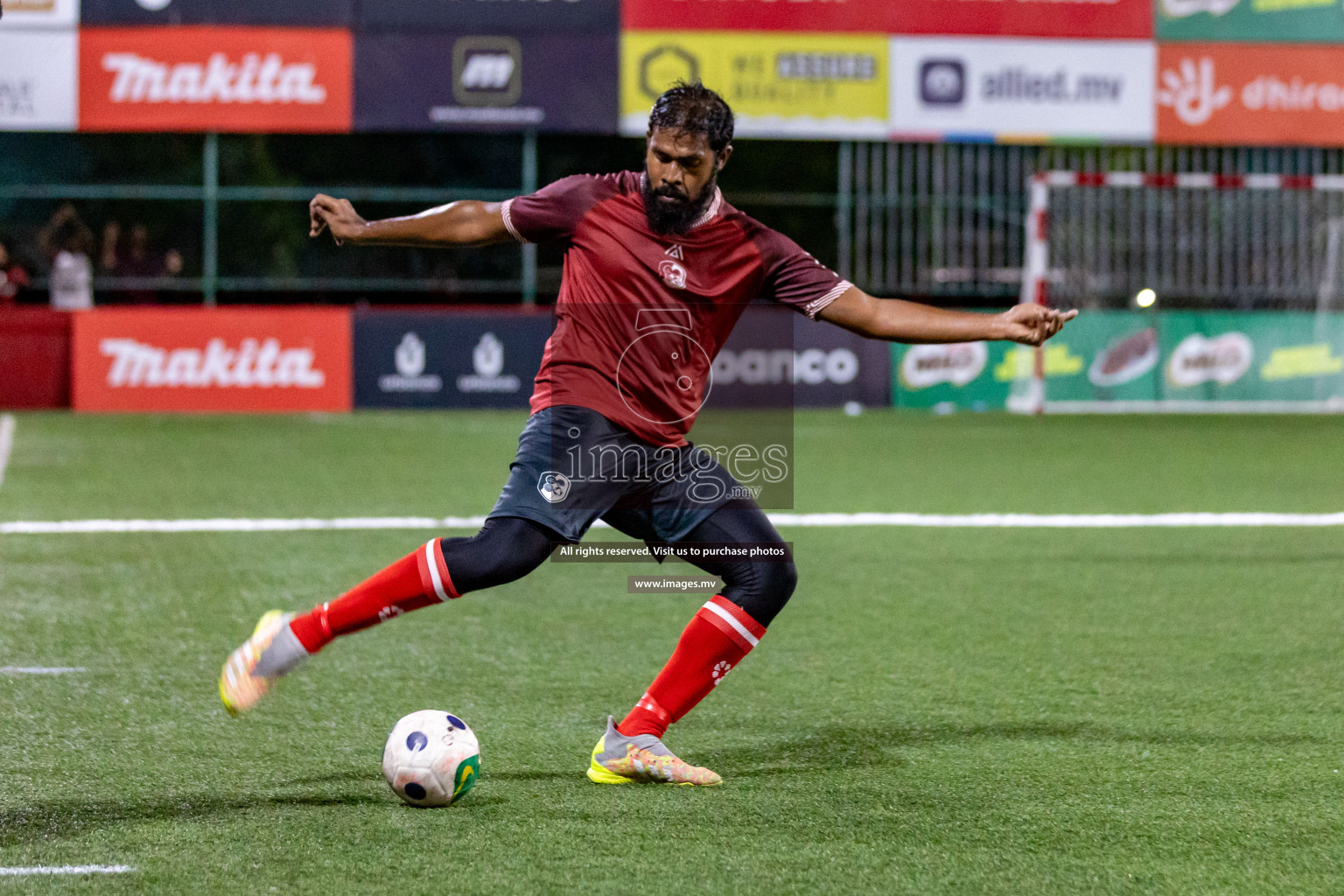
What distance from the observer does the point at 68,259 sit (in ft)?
72.2

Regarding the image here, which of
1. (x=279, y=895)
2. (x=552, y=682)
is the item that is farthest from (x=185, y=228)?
(x=279, y=895)

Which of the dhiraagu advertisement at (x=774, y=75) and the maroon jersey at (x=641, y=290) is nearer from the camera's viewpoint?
the maroon jersey at (x=641, y=290)

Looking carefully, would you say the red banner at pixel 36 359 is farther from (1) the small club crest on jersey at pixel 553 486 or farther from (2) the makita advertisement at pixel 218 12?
(1) the small club crest on jersey at pixel 553 486

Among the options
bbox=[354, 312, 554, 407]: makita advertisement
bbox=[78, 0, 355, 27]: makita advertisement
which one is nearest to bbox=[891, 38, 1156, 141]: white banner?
bbox=[354, 312, 554, 407]: makita advertisement

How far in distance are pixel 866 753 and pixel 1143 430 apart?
508 inches

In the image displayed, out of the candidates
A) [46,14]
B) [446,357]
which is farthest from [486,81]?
[46,14]

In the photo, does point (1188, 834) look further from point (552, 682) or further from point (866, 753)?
point (552, 682)

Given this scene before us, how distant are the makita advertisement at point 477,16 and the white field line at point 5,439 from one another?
19.7 ft

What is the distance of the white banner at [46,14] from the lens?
18.8m

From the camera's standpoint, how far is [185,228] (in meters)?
28.3

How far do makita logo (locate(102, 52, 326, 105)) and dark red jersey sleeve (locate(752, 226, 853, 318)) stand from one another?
50.5 ft

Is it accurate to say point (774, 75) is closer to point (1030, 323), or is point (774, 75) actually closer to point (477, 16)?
point (477, 16)

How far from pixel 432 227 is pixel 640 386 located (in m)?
0.76

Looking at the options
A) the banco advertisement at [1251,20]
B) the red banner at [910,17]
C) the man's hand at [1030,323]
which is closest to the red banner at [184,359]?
the red banner at [910,17]
